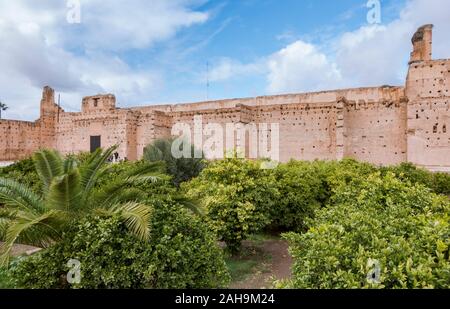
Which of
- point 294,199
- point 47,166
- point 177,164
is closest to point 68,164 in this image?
point 47,166

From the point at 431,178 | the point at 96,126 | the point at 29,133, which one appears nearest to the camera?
the point at 431,178

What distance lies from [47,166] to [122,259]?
2.35 meters

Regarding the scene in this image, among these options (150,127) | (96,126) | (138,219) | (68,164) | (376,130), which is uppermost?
(96,126)

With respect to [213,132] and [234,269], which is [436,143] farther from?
[234,269]

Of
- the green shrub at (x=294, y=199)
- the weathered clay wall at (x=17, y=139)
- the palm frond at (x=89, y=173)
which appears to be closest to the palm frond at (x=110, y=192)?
the palm frond at (x=89, y=173)

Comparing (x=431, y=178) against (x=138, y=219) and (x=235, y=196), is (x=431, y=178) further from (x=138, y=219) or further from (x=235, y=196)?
(x=138, y=219)

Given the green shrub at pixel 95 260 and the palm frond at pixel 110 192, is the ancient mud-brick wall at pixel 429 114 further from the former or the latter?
the green shrub at pixel 95 260

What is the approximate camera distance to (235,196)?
7070 millimetres

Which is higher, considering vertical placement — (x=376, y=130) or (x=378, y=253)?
(x=376, y=130)

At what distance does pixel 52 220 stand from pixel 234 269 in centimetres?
414

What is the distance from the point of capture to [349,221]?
3.41 metres

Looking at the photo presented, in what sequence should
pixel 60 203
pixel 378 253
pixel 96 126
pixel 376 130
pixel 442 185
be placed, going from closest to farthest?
pixel 378 253 → pixel 60 203 → pixel 442 185 → pixel 376 130 → pixel 96 126
